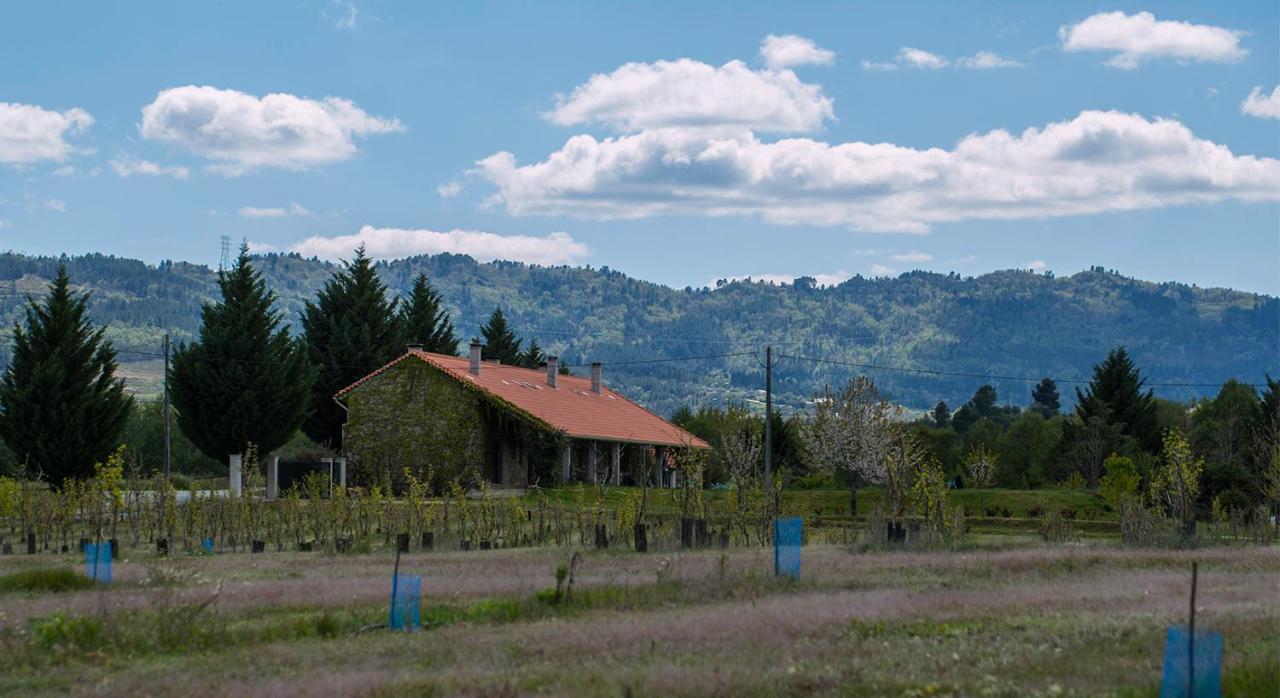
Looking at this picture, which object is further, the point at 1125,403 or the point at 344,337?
the point at 1125,403

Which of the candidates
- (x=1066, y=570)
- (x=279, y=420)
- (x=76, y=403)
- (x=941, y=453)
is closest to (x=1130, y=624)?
(x=1066, y=570)

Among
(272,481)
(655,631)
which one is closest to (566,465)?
(272,481)

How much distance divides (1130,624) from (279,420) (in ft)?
163

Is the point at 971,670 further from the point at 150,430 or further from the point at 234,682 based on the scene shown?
the point at 150,430

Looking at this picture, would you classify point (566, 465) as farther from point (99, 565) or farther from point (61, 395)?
point (99, 565)

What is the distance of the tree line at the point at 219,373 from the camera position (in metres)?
53.9

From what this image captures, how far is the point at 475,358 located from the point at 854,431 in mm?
18168

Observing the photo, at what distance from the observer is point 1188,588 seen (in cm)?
2233

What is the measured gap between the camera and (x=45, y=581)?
24734 millimetres

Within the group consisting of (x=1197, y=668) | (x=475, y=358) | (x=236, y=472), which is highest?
(x=475, y=358)

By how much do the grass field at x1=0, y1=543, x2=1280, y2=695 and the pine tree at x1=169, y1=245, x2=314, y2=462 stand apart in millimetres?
35438

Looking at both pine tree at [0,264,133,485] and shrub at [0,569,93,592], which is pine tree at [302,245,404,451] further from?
shrub at [0,569,93,592]

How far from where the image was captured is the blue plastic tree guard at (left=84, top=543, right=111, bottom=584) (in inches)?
1007

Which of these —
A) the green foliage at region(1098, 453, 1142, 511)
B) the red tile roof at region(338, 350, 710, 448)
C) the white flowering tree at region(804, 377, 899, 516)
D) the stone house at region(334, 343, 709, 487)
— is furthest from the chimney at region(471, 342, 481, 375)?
the green foliage at region(1098, 453, 1142, 511)
